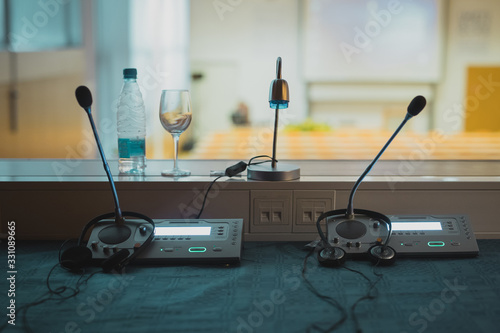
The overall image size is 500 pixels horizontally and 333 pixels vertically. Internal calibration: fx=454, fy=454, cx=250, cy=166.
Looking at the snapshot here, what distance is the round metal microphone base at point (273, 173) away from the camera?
980 millimetres

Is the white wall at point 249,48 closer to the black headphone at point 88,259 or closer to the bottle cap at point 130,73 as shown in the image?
the bottle cap at point 130,73

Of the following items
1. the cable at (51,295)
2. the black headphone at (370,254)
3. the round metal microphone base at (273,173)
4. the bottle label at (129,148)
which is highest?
the bottle label at (129,148)

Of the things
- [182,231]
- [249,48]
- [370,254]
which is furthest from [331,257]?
[249,48]

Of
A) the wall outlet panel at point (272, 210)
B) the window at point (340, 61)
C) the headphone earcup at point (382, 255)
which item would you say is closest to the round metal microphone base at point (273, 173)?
the wall outlet panel at point (272, 210)

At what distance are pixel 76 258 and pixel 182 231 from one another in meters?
0.19

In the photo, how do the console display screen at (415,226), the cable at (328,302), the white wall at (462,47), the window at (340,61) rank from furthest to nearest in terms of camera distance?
1. the white wall at (462,47)
2. the window at (340,61)
3. the console display screen at (415,226)
4. the cable at (328,302)

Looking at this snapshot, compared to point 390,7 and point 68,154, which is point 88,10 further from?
point 390,7

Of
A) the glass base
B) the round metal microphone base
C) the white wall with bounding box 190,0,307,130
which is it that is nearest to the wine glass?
the glass base

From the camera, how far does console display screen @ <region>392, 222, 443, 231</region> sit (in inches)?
34.9

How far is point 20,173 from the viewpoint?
1072 mm

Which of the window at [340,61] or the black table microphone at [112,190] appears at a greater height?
the window at [340,61]

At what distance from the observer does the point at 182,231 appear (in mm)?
864

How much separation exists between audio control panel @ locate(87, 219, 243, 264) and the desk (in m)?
0.02

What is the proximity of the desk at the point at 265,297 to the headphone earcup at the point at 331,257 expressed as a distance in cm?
1
